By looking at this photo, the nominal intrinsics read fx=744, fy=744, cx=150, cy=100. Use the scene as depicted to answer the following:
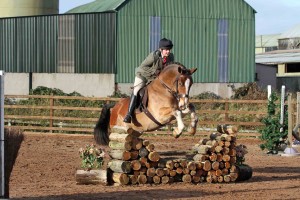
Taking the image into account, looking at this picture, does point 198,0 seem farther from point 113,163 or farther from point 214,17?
point 113,163

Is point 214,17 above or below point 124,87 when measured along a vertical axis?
above

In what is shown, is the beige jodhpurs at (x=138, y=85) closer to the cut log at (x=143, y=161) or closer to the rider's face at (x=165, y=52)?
the rider's face at (x=165, y=52)

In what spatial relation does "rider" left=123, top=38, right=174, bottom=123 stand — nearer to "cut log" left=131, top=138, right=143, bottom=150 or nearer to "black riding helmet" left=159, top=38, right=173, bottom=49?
"black riding helmet" left=159, top=38, right=173, bottom=49

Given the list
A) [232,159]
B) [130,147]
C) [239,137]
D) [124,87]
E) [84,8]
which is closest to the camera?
[130,147]

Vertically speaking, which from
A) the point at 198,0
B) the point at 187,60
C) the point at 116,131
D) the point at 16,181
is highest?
the point at 198,0

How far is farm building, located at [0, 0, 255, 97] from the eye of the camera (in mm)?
41375

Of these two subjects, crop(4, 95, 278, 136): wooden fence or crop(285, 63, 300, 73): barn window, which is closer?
crop(4, 95, 278, 136): wooden fence

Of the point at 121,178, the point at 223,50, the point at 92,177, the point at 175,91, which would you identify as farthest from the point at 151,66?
the point at 223,50

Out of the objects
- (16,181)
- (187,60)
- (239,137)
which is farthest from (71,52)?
(16,181)

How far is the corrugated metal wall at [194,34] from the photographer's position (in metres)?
41.5

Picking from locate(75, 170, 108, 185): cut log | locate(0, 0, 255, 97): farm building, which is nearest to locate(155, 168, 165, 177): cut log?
locate(75, 170, 108, 185): cut log

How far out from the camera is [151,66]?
47.0ft

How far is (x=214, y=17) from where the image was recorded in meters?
42.9

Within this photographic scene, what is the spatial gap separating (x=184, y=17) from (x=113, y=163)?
2979 centimetres
